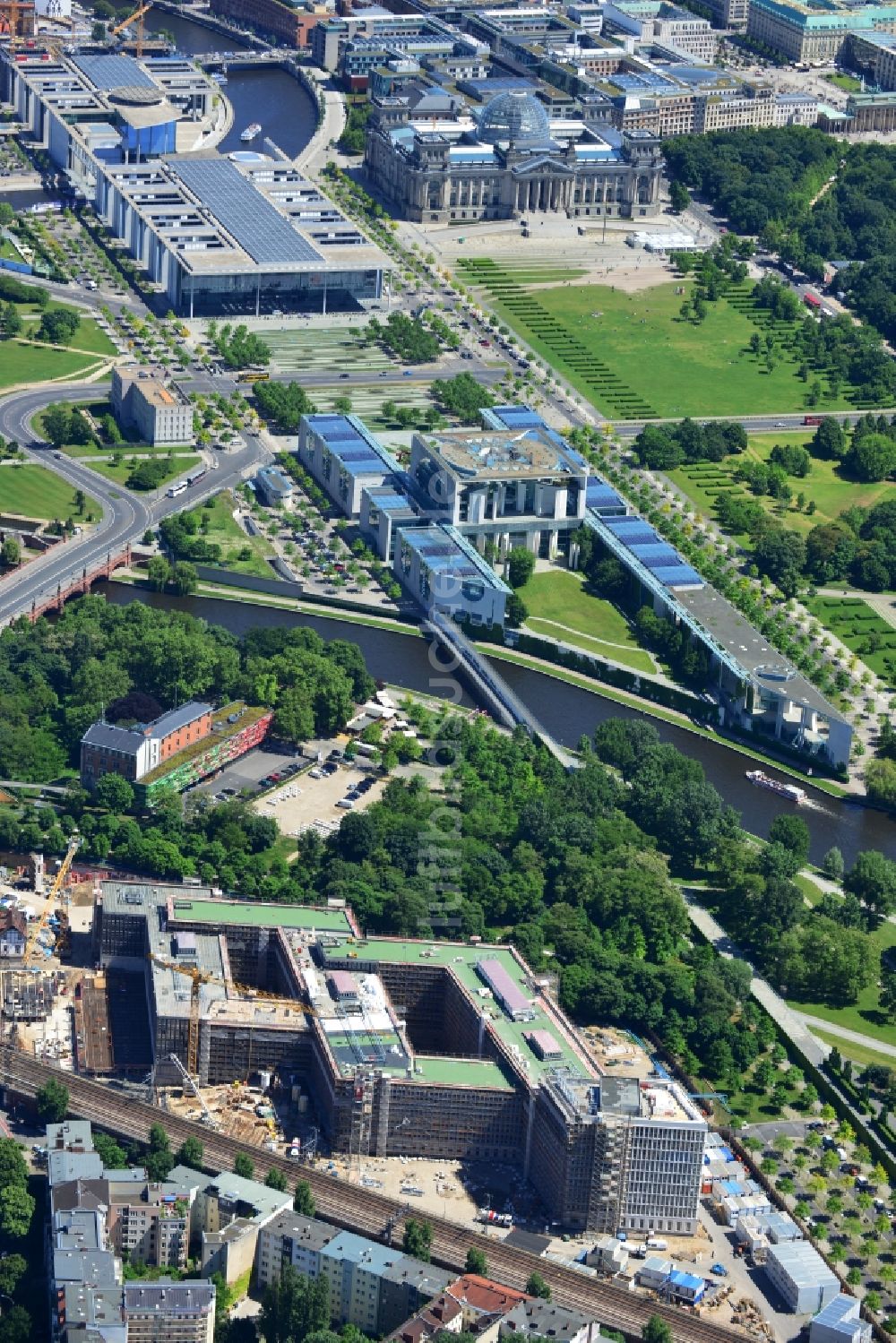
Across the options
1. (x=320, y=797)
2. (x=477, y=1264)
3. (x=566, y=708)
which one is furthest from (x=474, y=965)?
(x=566, y=708)

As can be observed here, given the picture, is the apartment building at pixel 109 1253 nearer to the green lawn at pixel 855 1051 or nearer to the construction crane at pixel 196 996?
the construction crane at pixel 196 996

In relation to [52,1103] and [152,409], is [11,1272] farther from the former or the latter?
[152,409]

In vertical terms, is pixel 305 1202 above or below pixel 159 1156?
below

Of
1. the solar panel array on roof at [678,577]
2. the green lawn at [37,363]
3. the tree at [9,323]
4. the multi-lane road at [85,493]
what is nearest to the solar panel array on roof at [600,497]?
the solar panel array on roof at [678,577]

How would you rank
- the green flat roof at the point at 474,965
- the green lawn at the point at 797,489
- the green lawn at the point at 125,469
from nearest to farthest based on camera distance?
the green flat roof at the point at 474,965
the green lawn at the point at 125,469
the green lawn at the point at 797,489

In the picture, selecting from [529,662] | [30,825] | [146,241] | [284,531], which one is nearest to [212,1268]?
[30,825]

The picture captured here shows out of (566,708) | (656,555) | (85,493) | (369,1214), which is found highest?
(656,555)
